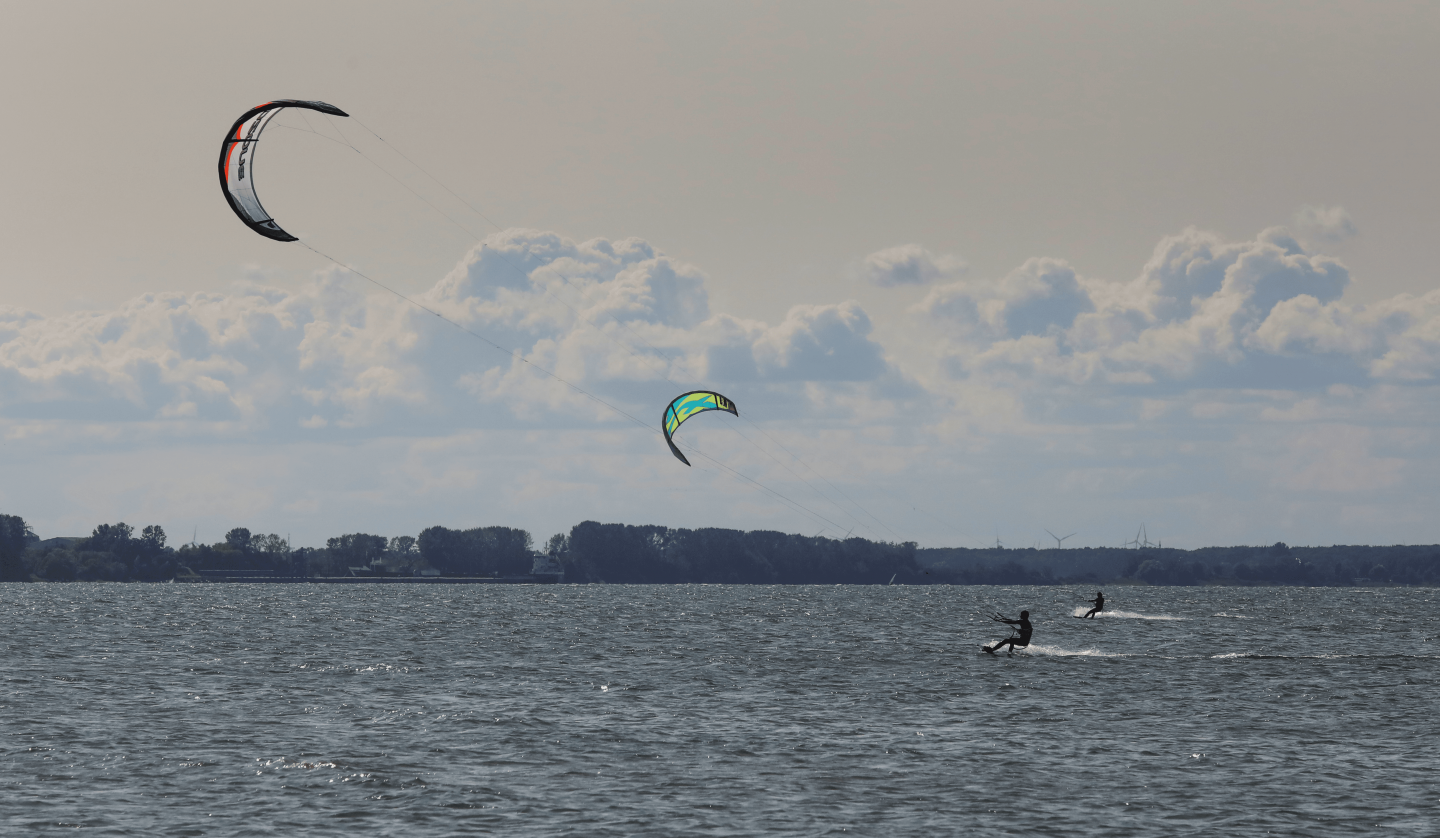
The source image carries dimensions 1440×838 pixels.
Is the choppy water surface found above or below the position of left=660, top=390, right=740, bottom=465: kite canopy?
below

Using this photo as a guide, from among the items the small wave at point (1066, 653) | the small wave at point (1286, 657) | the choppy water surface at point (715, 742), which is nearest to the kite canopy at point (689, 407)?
the choppy water surface at point (715, 742)

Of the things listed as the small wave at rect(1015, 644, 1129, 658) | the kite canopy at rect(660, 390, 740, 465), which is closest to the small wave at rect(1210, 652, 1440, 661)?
the small wave at rect(1015, 644, 1129, 658)

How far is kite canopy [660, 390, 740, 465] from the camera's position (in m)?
51.4

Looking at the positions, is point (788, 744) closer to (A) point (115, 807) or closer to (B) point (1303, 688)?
(A) point (115, 807)

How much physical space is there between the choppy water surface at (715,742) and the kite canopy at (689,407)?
8921 mm

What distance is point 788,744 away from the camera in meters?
29.7

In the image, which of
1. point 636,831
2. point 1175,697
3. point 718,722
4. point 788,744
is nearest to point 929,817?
point 636,831

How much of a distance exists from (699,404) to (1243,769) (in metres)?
28.4

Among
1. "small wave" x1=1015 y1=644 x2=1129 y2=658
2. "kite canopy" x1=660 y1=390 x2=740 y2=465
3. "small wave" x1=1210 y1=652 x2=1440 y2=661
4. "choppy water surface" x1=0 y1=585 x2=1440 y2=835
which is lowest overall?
"choppy water surface" x1=0 y1=585 x2=1440 y2=835

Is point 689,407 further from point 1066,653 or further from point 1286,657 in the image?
point 1286,657

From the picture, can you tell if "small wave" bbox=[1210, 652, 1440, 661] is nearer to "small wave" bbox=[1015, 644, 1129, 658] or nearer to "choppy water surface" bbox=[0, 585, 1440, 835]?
"choppy water surface" bbox=[0, 585, 1440, 835]

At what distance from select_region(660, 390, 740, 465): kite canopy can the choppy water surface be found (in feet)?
29.3

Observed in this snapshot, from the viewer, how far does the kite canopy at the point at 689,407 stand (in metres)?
51.4

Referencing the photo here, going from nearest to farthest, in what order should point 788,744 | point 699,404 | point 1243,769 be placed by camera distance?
1. point 1243,769
2. point 788,744
3. point 699,404
